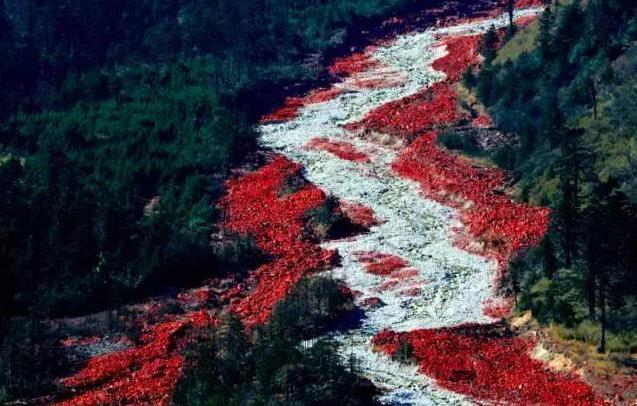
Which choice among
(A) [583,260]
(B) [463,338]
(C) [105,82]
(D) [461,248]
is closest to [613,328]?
(A) [583,260]

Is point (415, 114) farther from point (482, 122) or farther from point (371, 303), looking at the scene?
point (371, 303)

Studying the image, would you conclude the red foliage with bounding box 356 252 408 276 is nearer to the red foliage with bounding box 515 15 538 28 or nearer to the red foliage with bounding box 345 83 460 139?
the red foliage with bounding box 345 83 460 139

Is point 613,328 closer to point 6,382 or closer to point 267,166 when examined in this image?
point 6,382

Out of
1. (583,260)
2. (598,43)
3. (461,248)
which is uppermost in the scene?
(598,43)

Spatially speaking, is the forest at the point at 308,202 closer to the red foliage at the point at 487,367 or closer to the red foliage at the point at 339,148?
the red foliage at the point at 487,367

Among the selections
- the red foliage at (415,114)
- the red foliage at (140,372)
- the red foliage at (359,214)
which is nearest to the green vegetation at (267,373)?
the red foliage at (140,372)

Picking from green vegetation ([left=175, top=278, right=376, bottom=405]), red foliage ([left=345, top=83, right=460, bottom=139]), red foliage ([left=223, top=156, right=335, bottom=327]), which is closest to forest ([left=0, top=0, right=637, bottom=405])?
green vegetation ([left=175, top=278, right=376, bottom=405])

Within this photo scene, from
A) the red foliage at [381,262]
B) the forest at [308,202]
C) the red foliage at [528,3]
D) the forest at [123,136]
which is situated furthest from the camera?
the red foliage at [528,3]
